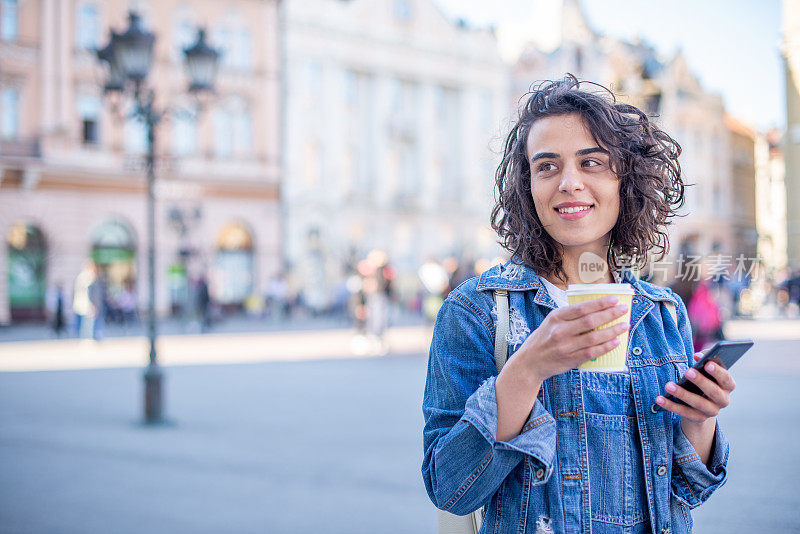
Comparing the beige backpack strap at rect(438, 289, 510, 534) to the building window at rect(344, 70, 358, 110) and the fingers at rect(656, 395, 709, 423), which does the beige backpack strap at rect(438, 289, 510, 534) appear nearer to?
the fingers at rect(656, 395, 709, 423)

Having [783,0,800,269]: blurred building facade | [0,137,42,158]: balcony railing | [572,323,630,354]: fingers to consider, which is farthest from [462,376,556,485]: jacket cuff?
[0,137,42,158]: balcony railing

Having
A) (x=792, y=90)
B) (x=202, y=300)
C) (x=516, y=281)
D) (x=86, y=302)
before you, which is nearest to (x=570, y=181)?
(x=516, y=281)

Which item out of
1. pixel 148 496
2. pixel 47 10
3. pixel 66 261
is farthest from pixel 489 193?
pixel 47 10

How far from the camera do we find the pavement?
5.10 meters

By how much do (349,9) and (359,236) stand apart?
11904 millimetres

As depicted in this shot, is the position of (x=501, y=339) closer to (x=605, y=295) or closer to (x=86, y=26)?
(x=605, y=295)

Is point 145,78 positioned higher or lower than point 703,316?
higher

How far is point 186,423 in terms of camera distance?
344 inches

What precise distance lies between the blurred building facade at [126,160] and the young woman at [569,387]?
77.4 feet

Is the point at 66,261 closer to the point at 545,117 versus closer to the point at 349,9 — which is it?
the point at 349,9

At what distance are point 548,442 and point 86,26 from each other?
34.0 m

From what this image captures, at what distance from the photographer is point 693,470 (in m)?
1.80

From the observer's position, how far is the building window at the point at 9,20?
29328 millimetres

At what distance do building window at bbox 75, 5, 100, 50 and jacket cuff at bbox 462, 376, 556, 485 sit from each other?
3316cm
